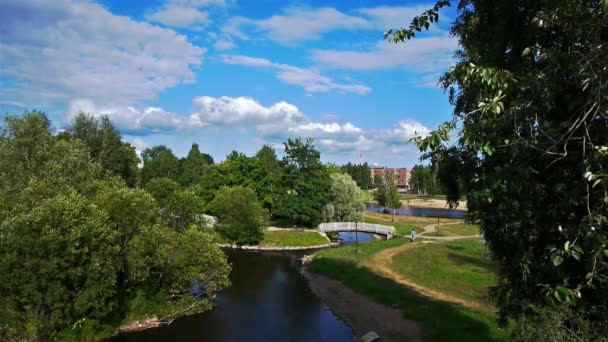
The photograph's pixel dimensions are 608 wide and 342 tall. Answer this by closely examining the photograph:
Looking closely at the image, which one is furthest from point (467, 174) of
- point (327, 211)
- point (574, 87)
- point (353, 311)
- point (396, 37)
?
point (327, 211)

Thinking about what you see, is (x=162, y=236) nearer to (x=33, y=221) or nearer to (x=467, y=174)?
(x=33, y=221)

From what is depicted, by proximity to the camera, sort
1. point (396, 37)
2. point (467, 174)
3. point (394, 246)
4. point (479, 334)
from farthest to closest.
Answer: point (394, 246) < point (479, 334) < point (467, 174) < point (396, 37)

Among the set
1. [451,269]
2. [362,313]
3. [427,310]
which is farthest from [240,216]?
[427,310]

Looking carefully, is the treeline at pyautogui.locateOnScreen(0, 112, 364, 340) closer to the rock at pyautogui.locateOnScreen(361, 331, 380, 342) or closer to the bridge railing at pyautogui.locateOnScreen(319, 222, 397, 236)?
the rock at pyautogui.locateOnScreen(361, 331, 380, 342)

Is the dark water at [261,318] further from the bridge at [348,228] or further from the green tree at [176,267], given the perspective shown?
the bridge at [348,228]

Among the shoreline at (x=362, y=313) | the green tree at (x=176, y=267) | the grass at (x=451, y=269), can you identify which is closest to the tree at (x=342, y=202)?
the grass at (x=451, y=269)

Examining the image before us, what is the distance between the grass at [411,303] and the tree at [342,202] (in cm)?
1852

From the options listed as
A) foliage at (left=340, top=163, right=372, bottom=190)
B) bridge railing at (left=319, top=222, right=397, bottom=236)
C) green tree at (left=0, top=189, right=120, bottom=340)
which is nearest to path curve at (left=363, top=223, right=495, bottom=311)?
bridge railing at (left=319, top=222, right=397, bottom=236)

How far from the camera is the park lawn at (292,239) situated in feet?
195

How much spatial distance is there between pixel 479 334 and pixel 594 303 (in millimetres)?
17566

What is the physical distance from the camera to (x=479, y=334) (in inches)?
915

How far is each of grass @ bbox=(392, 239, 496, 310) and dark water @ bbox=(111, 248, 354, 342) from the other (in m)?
9.02

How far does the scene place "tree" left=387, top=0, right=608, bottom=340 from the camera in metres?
5.00

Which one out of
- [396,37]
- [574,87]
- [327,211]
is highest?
[396,37]
